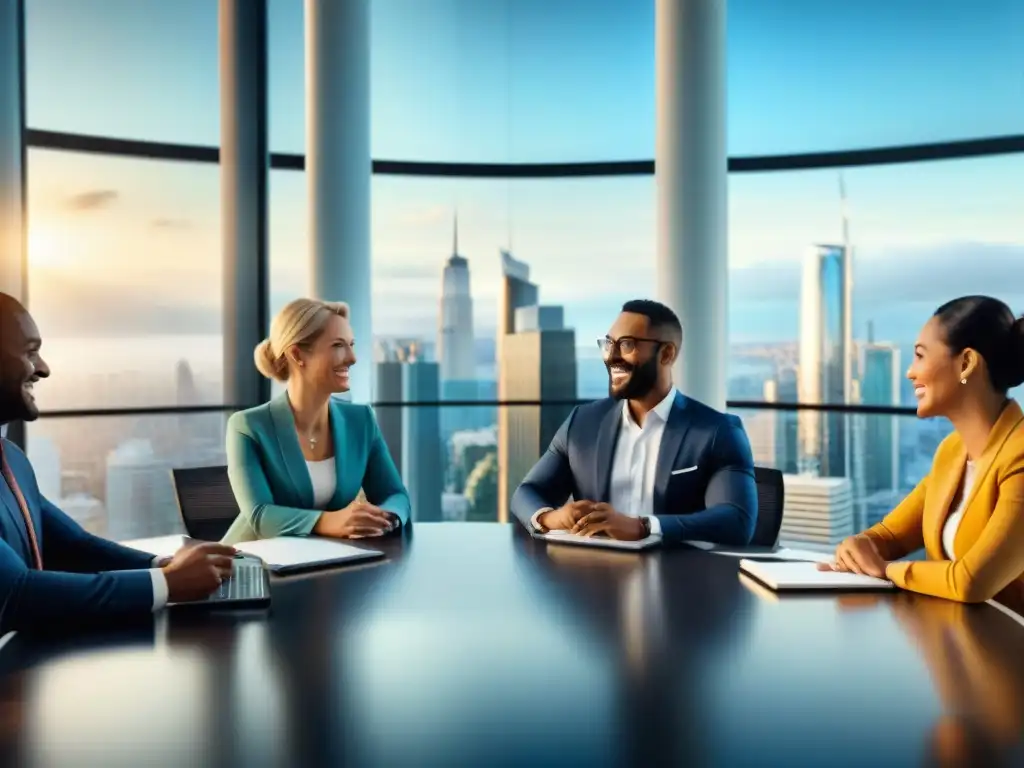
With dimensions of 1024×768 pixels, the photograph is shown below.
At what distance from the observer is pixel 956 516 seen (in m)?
2.23

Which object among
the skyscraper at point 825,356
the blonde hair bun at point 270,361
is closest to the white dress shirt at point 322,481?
the blonde hair bun at point 270,361

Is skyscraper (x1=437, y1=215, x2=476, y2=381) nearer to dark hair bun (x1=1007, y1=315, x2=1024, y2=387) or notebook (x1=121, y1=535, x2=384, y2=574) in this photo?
notebook (x1=121, y1=535, x2=384, y2=574)

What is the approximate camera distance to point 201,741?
4.14ft

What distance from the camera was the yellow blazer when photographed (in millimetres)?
1960

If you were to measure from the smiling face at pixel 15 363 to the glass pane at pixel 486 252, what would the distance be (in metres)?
3.89

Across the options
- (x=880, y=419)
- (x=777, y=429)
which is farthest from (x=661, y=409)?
(x=777, y=429)

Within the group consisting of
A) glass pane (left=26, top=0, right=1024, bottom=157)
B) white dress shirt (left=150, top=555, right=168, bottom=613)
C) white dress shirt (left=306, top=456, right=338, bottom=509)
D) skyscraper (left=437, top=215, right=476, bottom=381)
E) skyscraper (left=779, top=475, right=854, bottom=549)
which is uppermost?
glass pane (left=26, top=0, right=1024, bottom=157)

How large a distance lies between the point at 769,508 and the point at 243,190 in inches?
152

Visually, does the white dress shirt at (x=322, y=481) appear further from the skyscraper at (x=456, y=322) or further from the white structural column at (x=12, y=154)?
the skyscraper at (x=456, y=322)

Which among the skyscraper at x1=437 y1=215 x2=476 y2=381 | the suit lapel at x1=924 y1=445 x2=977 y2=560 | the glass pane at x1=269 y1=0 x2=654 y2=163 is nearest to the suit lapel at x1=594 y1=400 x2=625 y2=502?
the suit lapel at x1=924 y1=445 x2=977 y2=560

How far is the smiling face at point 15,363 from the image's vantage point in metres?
Result: 2.06

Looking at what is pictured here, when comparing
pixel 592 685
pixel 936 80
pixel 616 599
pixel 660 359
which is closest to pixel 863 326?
pixel 936 80

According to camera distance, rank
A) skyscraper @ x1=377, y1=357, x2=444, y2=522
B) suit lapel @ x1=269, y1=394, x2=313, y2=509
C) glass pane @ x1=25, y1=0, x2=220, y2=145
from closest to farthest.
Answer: suit lapel @ x1=269, y1=394, x2=313, y2=509 → glass pane @ x1=25, y1=0, x2=220, y2=145 → skyscraper @ x1=377, y1=357, x2=444, y2=522

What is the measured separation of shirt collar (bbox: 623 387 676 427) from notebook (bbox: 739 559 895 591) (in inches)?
32.4
